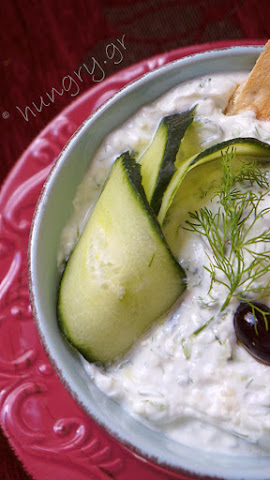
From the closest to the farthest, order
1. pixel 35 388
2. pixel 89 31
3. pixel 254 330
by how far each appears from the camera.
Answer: pixel 254 330 < pixel 35 388 < pixel 89 31

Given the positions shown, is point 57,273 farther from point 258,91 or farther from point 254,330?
point 258,91

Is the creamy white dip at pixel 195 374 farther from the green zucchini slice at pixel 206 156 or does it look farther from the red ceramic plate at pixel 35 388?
the red ceramic plate at pixel 35 388

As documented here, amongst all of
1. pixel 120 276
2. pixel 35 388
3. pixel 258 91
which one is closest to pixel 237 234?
pixel 120 276

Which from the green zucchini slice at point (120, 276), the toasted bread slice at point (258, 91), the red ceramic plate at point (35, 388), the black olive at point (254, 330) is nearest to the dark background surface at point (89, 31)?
the red ceramic plate at point (35, 388)

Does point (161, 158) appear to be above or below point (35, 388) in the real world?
above

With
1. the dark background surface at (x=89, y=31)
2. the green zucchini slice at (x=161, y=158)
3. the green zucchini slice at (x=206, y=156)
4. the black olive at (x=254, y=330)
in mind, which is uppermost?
the dark background surface at (x=89, y=31)

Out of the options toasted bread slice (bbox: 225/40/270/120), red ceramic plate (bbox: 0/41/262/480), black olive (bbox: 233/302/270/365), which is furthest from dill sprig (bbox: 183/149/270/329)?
red ceramic plate (bbox: 0/41/262/480)

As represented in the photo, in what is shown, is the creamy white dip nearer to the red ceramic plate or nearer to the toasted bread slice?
the toasted bread slice
